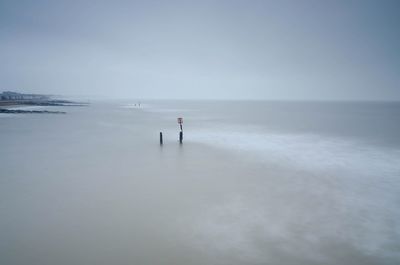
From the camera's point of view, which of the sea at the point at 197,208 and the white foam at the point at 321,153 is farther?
the white foam at the point at 321,153

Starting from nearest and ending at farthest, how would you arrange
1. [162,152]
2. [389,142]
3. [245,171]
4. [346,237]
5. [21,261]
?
[21,261], [346,237], [245,171], [162,152], [389,142]

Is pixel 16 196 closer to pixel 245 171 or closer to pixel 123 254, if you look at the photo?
pixel 123 254

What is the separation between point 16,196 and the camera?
10.7 metres

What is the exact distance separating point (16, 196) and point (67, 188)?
1782 mm

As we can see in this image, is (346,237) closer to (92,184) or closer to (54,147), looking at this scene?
(92,184)

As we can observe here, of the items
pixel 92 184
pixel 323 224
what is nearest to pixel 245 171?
pixel 323 224

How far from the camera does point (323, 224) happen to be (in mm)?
8703

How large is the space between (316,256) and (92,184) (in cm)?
928

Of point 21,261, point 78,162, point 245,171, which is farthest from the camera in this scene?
point 78,162

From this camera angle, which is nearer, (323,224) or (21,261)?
(21,261)

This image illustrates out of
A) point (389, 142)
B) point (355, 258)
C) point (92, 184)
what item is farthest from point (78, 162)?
point (389, 142)

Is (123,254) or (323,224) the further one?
(323,224)

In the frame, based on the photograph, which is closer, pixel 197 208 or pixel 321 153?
pixel 197 208

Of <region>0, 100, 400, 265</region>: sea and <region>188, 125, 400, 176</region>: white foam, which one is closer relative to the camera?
<region>0, 100, 400, 265</region>: sea
